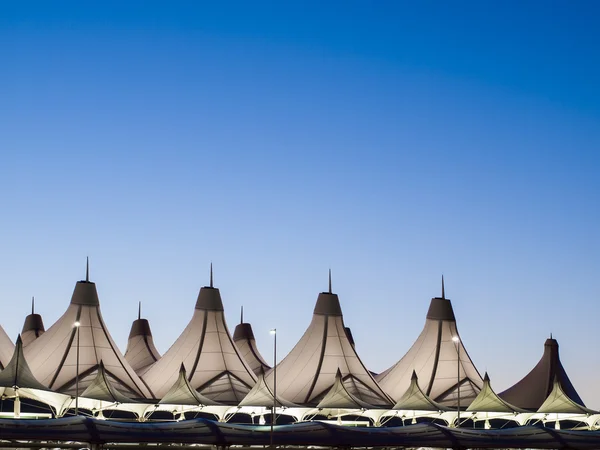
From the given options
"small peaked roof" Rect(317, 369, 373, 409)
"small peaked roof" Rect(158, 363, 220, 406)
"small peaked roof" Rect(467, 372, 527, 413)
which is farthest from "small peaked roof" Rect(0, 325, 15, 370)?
"small peaked roof" Rect(467, 372, 527, 413)

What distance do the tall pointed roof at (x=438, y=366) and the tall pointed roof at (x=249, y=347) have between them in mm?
11357

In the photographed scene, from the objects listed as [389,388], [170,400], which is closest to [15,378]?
[170,400]

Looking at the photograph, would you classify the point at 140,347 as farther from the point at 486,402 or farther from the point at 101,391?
the point at 486,402

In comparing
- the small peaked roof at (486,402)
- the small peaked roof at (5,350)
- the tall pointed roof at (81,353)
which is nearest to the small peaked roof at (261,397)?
the tall pointed roof at (81,353)

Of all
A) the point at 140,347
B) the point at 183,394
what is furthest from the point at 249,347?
the point at 183,394

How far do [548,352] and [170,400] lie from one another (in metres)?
25.9

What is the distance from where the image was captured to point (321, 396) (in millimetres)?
55500

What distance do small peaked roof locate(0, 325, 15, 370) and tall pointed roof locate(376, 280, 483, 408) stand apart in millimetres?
21870

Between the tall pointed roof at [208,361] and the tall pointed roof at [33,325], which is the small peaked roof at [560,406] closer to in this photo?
the tall pointed roof at [208,361]

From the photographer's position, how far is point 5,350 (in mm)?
53688

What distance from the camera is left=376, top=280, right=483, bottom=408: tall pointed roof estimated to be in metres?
59.7

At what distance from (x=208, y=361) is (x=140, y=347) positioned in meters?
14.9

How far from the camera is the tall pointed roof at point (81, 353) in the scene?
52.7 metres

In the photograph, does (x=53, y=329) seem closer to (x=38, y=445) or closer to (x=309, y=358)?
(x=309, y=358)
